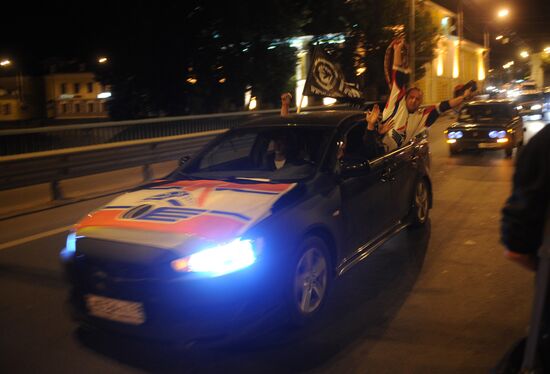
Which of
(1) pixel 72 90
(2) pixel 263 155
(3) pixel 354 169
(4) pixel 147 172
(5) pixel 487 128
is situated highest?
(1) pixel 72 90

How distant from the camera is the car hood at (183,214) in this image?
3.92 meters

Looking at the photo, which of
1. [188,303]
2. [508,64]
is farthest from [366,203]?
[508,64]

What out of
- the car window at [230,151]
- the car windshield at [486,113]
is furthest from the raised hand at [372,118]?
the car windshield at [486,113]

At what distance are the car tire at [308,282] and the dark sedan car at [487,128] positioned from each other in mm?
11484

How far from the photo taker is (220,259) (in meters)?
3.85

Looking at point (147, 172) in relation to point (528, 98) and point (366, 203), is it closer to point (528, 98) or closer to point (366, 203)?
point (366, 203)

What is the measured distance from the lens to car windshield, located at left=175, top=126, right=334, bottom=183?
5.29 m

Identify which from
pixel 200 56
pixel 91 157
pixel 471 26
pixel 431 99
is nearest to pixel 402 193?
pixel 91 157

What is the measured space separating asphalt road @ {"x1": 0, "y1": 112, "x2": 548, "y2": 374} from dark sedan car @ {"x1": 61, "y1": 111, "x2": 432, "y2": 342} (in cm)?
29

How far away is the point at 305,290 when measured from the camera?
4562mm

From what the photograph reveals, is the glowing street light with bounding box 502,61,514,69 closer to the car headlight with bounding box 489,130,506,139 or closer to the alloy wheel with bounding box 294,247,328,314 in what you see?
the car headlight with bounding box 489,130,506,139

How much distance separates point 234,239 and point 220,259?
167 mm

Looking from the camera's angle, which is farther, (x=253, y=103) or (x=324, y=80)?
(x=253, y=103)

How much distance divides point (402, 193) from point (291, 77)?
67.2 feet
